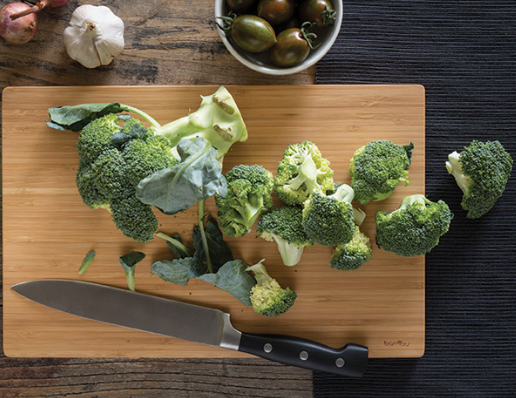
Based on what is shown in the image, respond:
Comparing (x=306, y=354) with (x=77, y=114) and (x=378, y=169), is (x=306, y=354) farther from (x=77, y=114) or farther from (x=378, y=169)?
(x=77, y=114)

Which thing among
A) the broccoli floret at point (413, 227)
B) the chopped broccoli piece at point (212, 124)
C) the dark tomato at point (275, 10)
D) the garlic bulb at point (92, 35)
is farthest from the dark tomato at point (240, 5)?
the broccoli floret at point (413, 227)

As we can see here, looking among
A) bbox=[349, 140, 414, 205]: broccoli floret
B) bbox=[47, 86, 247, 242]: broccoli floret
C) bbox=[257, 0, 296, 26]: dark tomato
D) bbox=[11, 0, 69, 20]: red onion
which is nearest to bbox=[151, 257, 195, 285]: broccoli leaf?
bbox=[47, 86, 247, 242]: broccoli floret

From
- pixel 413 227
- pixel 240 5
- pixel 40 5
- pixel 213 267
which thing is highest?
pixel 240 5

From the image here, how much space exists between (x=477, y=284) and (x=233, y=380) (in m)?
0.99

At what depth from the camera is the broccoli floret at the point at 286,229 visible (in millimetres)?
1497

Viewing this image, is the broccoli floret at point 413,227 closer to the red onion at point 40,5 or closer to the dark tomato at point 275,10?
the dark tomato at point 275,10

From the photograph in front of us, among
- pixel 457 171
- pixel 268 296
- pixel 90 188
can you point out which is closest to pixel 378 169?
pixel 457 171

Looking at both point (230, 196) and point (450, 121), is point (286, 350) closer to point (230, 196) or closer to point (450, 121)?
point (230, 196)

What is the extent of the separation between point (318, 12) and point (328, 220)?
0.67m

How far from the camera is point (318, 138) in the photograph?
1624 mm

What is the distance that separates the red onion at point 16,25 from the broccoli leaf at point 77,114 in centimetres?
31

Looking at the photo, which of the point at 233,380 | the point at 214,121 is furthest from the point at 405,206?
the point at 233,380

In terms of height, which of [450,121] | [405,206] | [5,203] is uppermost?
[450,121]

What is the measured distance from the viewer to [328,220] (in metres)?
1.42
